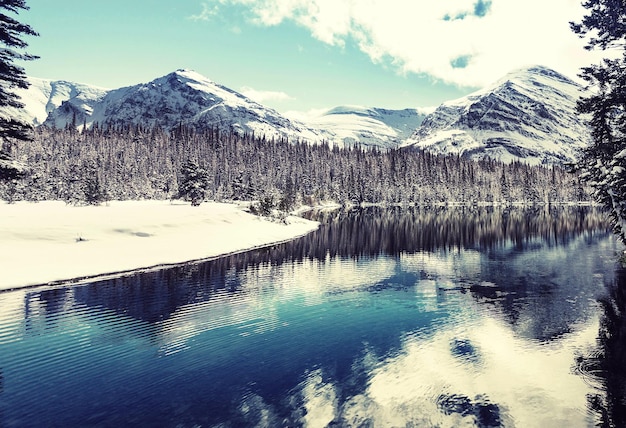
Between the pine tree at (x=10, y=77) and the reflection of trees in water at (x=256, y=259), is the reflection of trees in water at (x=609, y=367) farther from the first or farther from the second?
the pine tree at (x=10, y=77)

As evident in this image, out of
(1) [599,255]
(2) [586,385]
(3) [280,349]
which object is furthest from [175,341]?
(1) [599,255]

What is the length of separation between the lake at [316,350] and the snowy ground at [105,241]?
3.52 meters

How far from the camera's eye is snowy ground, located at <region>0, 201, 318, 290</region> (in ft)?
100

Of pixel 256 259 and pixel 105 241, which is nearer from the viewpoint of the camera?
pixel 105 241

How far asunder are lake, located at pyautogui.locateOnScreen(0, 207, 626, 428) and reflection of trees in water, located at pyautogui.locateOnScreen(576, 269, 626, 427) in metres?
0.06

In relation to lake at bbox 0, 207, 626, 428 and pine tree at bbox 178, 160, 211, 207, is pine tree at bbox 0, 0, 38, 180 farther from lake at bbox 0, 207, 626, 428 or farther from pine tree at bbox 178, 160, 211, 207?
pine tree at bbox 178, 160, 211, 207

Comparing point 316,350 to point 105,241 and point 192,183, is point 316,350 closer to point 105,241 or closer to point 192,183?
point 105,241

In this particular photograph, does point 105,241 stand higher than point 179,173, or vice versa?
point 179,173

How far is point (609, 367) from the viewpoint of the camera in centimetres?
1491

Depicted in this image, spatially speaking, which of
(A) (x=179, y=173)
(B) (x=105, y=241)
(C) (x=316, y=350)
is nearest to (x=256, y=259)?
(B) (x=105, y=241)

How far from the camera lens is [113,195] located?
411ft

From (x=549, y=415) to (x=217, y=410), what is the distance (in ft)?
33.6

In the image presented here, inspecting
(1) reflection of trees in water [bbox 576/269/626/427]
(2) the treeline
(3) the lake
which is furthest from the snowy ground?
(2) the treeline

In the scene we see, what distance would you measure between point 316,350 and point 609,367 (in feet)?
37.8
